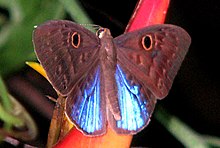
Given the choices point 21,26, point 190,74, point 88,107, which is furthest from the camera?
point 190,74

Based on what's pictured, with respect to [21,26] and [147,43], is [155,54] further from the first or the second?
[21,26]

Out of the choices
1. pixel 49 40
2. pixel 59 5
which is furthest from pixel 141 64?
pixel 59 5

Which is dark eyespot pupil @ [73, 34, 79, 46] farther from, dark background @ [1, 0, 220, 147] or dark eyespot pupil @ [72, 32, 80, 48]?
dark background @ [1, 0, 220, 147]

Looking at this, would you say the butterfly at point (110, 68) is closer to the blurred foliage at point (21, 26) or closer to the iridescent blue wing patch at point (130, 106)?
the iridescent blue wing patch at point (130, 106)

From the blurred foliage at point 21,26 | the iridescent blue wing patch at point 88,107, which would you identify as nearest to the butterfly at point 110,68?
the iridescent blue wing patch at point 88,107

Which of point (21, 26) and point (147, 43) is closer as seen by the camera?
point (147, 43)

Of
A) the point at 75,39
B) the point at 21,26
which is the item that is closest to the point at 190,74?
the point at 21,26

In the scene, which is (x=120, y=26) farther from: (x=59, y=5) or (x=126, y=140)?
(x=126, y=140)
